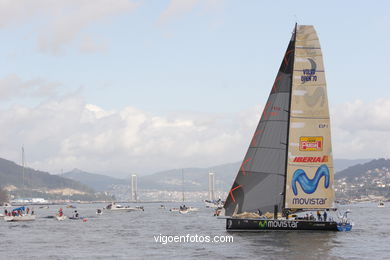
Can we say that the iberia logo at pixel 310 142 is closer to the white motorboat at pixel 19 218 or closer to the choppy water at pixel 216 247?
the choppy water at pixel 216 247

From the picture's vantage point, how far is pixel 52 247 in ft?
185

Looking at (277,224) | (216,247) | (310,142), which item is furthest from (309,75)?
(216,247)

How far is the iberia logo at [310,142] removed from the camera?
191 feet

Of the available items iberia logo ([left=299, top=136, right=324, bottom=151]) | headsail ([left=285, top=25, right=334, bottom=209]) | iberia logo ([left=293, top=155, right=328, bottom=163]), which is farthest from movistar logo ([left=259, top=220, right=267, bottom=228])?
iberia logo ([left=299, top=136, right=324, bottom=151])

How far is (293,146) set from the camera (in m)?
58.3

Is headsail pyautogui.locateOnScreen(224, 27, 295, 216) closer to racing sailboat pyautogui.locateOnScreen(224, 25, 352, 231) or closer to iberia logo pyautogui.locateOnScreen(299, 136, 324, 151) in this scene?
racing sailboat pyautogui.locateOnScreen(224, 25, 352, 231)

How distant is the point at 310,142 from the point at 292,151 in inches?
70.3

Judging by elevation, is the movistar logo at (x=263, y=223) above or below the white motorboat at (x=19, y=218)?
above

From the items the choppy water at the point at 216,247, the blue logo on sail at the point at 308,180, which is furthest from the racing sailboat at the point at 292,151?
the choppy water at the point at 216,247

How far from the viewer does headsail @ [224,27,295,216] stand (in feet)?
191

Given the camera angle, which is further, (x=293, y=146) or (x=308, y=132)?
(x=293, y=146)

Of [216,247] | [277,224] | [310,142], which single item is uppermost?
[310,142]

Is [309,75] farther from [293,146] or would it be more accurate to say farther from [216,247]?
[216,247]

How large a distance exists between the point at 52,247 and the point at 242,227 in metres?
16.4
